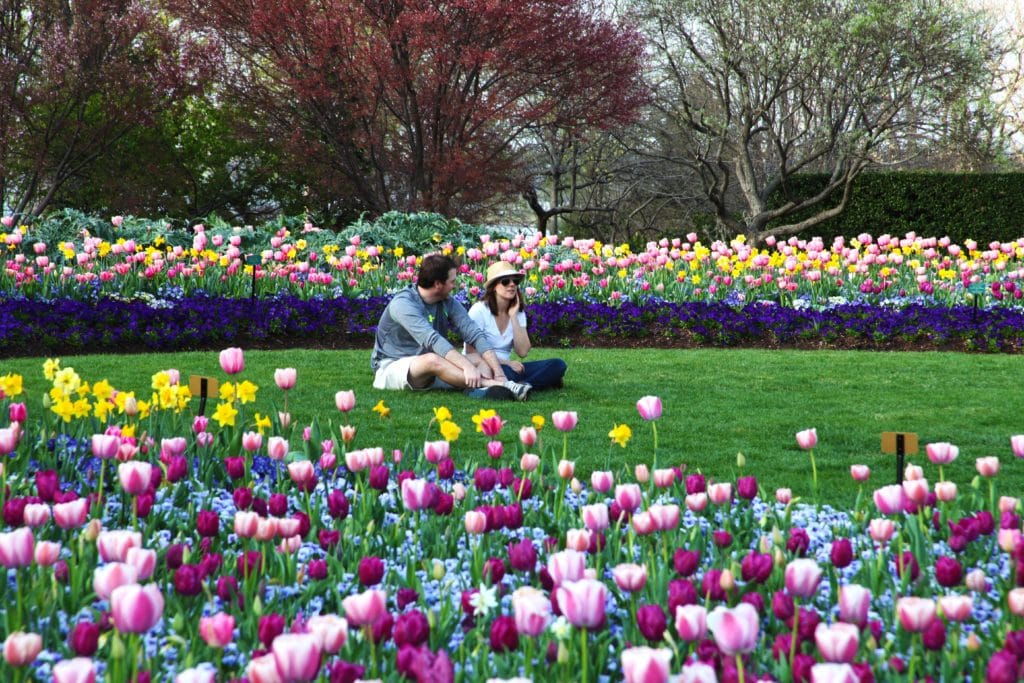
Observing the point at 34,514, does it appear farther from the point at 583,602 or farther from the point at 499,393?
the point at 499,393

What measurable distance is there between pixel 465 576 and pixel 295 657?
1.24 metres

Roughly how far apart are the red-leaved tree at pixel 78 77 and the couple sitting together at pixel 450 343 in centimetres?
1034

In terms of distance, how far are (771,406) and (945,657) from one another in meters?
4.56

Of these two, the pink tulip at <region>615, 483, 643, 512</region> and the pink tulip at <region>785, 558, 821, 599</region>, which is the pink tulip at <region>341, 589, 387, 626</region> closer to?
the pink tulip at <region>785, 558, 821, 599</region>

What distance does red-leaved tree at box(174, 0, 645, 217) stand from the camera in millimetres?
14797

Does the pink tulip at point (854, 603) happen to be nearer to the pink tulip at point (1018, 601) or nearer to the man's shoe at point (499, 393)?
the pink tulip at point (1018, 601)

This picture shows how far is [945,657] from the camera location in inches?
75.7

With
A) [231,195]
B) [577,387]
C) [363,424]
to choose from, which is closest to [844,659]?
[363,424]

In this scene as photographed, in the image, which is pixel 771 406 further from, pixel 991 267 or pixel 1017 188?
pixel 1017 188

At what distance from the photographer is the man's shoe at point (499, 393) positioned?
21.1 feet

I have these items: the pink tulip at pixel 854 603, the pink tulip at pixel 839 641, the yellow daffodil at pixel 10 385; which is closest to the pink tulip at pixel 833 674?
the pink tulip at pixel 839 641

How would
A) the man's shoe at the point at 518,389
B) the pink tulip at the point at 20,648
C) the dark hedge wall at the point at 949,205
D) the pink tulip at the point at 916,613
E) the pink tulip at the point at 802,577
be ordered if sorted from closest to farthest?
the pink tulip at the point at 20,648 → the pink tulip at the point at 916,613 → the pink tulip at the point at 802,577 → the man's shoe at the point at 518,389 → the dark hedge wall at the point at 949,205

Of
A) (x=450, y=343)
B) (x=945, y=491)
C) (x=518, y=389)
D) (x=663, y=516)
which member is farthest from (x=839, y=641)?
(x=450, y=343)

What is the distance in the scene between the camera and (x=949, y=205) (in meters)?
20.8
